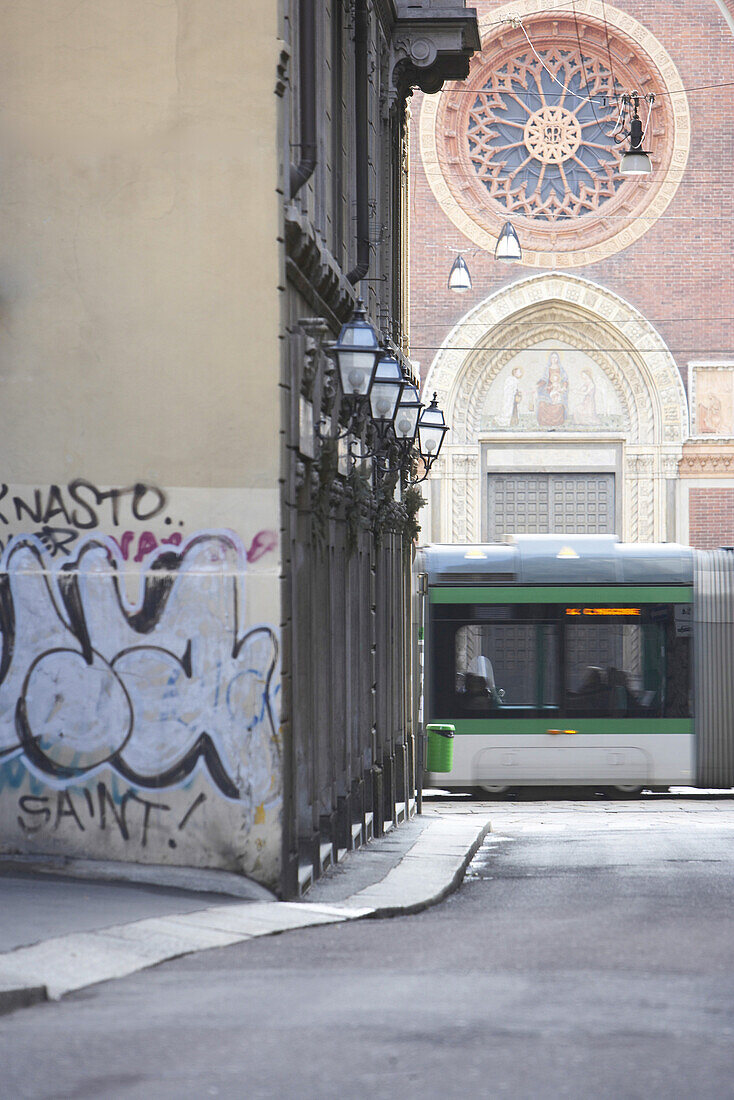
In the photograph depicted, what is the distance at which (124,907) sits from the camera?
364 inches

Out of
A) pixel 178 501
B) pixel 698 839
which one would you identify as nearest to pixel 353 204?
pixel 178 501

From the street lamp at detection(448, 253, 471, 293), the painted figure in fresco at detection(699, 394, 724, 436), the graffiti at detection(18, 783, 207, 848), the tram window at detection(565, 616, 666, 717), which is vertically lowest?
the graffiti at detection(18, 783, 207, 848)

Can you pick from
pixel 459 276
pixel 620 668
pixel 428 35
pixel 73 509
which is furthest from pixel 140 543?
pixel 459 276

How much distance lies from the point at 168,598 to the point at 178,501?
634 mm

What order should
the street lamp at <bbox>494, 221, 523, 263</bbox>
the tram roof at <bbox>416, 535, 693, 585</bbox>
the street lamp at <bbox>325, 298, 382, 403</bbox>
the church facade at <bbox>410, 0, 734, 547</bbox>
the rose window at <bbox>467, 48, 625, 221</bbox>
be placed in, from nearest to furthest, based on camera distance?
the street lamp at <bbox>325, 298, 382, 403</bbox> < the tram roof at <bbox>416, 535, 693, 585</bbox> < the street lamp at <bbox>494, 221, 523, 263</bbox> < the church facade at <bbox>410, 0, 734, 547</bbox> < the rose window at <bbox>467, 48, 625, 221</bbox>

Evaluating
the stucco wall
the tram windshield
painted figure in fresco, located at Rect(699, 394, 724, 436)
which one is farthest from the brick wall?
the stucco wall

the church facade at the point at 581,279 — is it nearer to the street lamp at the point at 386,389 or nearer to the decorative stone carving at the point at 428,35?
the decorative stone carving at the point at 428,35

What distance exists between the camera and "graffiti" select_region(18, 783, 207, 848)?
10.5 metres

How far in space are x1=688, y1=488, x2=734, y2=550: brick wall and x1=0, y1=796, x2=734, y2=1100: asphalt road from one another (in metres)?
27.1

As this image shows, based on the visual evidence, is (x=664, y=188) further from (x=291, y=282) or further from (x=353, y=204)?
(x=291, y=282)

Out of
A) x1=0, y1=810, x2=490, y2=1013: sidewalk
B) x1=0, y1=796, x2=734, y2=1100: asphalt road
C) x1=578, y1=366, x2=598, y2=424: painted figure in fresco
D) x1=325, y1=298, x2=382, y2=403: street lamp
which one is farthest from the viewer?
x1=578, y1=366, x2=598, y2=424: painted figure in fresco

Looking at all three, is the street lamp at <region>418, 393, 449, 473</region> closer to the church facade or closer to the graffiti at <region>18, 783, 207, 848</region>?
the graffiti at <region>18, 783, 207, 848</region>

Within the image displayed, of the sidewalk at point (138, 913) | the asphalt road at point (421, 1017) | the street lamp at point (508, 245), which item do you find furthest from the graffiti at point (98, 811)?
the street lamp at point (508, 245)

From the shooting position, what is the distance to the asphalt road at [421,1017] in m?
5.28
